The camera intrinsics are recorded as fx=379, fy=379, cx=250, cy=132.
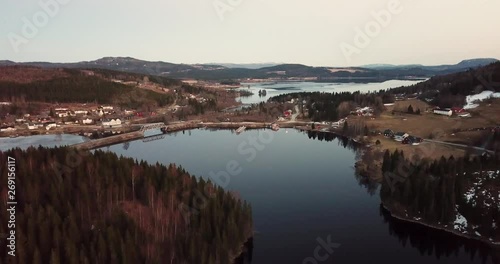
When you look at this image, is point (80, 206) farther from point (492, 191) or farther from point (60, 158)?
point (492, 191)

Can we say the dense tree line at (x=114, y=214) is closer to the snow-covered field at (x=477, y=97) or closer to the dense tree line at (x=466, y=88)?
the snow-covered field at (x=477, y=97)

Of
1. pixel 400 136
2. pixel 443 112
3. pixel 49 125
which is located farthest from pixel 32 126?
pixel 443 112

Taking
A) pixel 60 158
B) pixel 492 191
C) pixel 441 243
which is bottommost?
pixel 441 243

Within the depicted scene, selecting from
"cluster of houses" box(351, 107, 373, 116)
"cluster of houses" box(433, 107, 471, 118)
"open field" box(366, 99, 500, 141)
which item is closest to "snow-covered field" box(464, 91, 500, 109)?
"open field" box(366, 99, 500, 141)

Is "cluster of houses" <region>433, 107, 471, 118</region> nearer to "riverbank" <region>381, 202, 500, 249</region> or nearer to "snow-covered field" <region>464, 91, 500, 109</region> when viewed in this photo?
"snow-covered field" <region>464, 91, 500, 109</region>

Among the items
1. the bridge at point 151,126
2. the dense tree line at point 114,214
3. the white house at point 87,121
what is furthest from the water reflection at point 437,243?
the white house at point 87,121

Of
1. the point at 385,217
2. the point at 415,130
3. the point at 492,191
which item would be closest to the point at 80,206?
the point at 385,217
